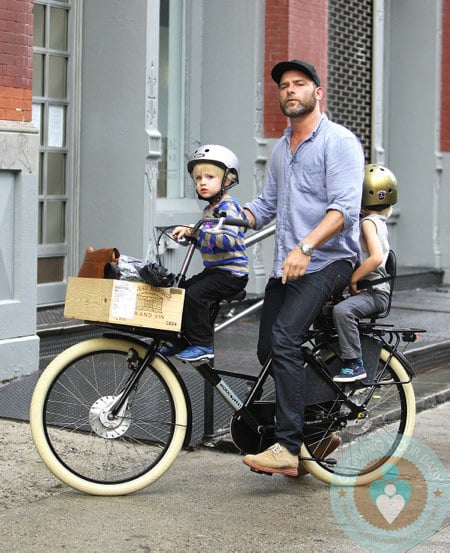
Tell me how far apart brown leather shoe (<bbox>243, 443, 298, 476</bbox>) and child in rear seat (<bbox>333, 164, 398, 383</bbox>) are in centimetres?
49

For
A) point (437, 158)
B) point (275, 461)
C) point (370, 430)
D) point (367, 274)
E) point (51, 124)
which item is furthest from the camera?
point (437, 158)

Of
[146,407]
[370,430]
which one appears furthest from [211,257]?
[370,430]

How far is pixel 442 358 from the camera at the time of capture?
10328 mm

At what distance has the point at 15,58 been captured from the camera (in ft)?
27.7

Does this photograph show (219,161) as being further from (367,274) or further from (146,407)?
(146,407)

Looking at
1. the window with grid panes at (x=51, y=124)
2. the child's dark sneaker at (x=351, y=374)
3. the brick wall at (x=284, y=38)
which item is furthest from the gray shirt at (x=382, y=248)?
the brick wall at (x=284, y=38)

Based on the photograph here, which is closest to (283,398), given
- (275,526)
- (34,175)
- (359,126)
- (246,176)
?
(275,526)

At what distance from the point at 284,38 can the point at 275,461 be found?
7.19m

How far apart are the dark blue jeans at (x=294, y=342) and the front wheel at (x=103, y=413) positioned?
483mm

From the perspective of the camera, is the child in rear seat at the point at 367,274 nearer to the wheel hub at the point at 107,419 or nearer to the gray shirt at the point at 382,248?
the gray shirt at the point at 382,248

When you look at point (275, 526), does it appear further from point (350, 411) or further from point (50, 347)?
point (50, 347)

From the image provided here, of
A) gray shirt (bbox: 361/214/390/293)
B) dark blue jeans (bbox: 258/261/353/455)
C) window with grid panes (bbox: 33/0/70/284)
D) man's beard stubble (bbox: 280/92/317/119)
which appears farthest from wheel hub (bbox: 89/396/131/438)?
window with grid panes (bbox: 33/0/70/284)

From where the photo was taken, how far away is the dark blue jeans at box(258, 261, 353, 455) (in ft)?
18.9

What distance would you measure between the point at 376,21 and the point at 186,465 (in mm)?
9299
